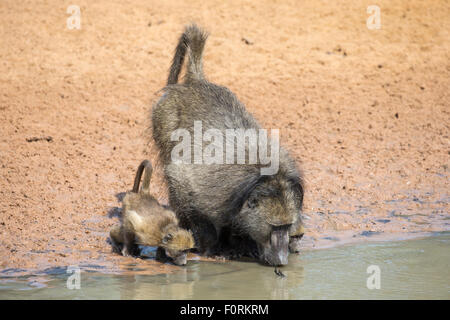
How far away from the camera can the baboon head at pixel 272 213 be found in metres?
5.64

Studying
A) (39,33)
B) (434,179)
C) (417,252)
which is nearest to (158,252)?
(417,252)

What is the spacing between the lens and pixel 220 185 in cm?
603

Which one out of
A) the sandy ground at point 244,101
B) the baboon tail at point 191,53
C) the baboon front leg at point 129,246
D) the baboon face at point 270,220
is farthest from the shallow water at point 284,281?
the baboon tail at point 191,53

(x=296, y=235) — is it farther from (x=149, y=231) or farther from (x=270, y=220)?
(x=149, y=231)

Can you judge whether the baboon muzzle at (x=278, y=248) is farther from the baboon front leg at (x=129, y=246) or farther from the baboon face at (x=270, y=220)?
the baboon front leg at (x=129, y=246)

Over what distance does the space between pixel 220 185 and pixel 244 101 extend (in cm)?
454

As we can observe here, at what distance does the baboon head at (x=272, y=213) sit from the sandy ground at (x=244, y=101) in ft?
3.22

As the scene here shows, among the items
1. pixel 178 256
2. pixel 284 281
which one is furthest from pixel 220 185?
pixel 284 281

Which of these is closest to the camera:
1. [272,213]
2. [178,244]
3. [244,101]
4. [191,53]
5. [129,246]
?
[272,213]

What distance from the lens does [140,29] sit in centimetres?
1250

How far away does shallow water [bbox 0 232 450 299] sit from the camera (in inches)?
210

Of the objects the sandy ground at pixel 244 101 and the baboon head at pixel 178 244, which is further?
the sandy ground at pixel 244 101

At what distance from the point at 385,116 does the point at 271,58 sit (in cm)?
265

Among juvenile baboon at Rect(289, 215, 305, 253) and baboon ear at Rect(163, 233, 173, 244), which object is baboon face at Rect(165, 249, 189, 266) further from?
juvenile baboon at Rect(289, 215, 305, 253)
